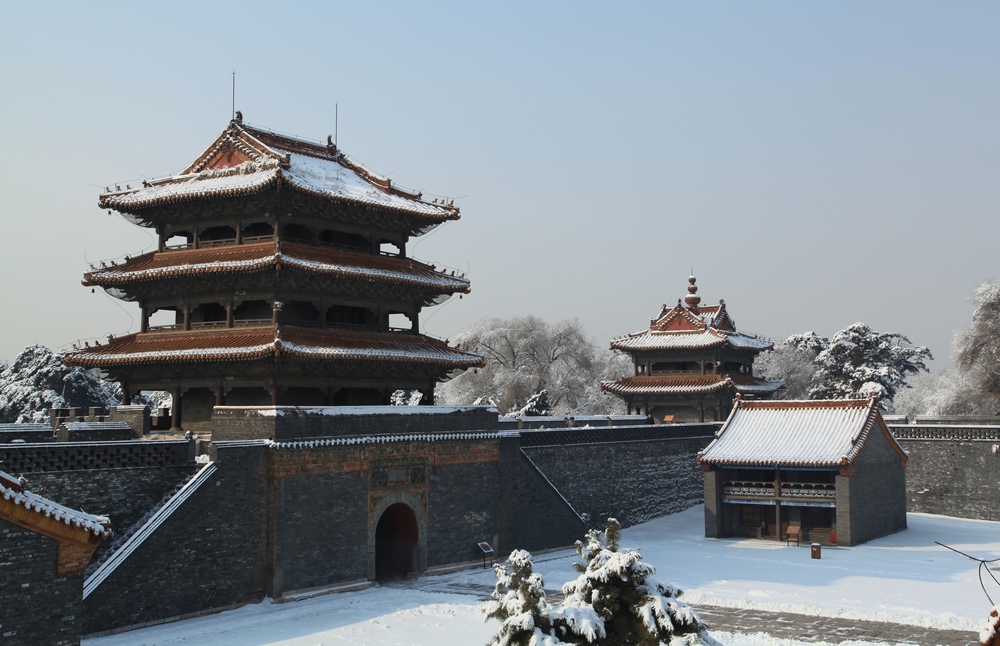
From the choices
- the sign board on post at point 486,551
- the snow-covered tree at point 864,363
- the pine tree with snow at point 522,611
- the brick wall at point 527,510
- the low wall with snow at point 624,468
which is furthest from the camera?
the snow-covered tree at point 864,363

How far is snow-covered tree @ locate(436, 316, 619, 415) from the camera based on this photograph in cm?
6725

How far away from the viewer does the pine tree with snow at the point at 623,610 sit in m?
11.0

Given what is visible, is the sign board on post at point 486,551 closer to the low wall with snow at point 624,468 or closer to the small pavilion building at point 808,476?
the low wall with snow at point 624,468

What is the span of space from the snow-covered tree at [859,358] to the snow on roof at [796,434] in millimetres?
25791

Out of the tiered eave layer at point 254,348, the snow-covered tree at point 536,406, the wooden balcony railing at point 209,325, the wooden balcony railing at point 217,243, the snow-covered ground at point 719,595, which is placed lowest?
the snow-covered ground at point 719,595

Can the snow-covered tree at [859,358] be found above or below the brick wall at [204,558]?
above

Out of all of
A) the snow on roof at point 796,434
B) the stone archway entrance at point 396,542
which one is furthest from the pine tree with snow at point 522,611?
the snow on roof at point 796,434

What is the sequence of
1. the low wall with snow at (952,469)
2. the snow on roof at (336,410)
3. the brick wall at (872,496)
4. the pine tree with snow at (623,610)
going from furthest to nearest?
the low wall with snow at (952,469) → the brick wall at (872,496) → the snow on roof at (336,410) → the pine tree with snow at (623,610)

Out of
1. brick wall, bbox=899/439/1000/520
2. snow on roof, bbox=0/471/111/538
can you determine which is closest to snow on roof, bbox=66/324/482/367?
snow on roof, bbox=0/471/111/538

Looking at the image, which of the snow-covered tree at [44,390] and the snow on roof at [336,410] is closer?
the snow on roof at [336,410]

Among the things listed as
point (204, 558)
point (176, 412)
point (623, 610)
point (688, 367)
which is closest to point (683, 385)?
point (688, 367)

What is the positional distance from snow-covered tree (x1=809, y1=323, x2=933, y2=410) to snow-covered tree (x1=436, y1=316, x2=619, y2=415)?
55.6 feet

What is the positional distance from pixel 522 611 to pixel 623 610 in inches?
54.6

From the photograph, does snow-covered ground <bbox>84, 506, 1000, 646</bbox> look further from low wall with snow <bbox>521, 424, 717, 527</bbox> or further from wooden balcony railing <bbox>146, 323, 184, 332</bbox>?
wooden balcony railing <bbox>146, 323, 184, 332</bbox>
